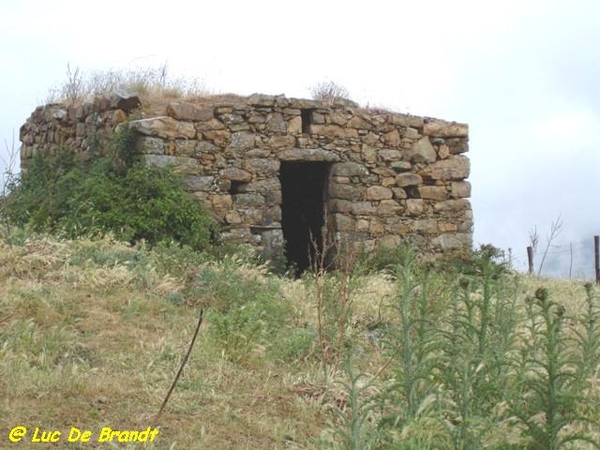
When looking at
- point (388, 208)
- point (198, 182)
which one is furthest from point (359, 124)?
point (198, 182)

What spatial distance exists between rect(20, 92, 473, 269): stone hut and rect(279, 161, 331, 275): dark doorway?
2 centimetres

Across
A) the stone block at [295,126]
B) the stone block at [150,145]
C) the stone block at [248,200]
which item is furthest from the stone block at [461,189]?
the stone block at [150,145]

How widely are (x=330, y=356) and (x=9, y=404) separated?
92.1 inches

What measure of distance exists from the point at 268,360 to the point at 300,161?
589 centimetres

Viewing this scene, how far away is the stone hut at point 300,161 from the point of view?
1084 cm

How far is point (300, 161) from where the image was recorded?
11508 mm

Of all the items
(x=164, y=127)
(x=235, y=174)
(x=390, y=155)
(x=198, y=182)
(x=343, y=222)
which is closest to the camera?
(x=164, y=127)

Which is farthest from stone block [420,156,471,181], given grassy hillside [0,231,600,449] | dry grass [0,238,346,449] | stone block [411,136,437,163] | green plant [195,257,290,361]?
dry grass [0,238,346,449]

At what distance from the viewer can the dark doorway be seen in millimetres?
12872

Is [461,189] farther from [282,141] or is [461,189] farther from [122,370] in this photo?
[122,370]

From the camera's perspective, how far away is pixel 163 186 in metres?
10.2

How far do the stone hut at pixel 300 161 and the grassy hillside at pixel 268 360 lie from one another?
2757 mm

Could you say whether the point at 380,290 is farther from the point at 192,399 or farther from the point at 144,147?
the point at 192,399

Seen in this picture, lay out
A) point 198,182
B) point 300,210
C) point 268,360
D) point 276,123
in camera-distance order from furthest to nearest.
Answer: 1. point 300,210
2. point 276,123
3. point 198,182
4. point 268,360
